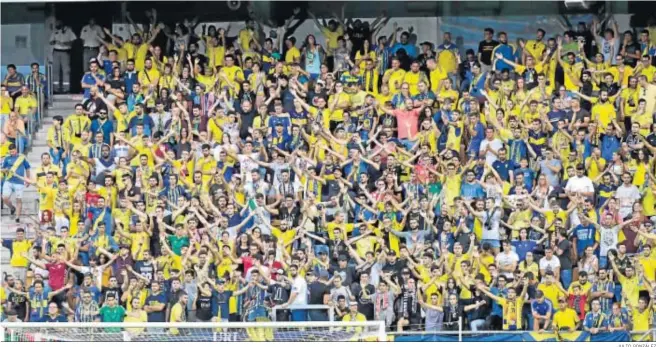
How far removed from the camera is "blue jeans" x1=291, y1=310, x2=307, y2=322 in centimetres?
2192

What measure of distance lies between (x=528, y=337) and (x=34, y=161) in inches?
277

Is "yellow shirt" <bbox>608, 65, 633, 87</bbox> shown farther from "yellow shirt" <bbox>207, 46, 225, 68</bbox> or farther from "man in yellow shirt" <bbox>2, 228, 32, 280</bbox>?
"man in yellow shirt" <bbox>2, 228, 32, 280</bbox>

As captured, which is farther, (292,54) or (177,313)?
(292,54)

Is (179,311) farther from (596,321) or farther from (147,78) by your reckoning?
(596,321)

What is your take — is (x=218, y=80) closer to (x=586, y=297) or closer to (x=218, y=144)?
(x=218, y=144)

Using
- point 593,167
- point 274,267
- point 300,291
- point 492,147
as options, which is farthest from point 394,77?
point 300,291

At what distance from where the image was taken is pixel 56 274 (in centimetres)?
2250

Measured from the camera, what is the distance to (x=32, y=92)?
81.4 feet

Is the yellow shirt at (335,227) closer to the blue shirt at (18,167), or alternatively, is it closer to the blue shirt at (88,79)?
the blue shirt at (88,79)

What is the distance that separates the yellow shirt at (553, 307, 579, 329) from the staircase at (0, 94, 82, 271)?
6702 millimetres

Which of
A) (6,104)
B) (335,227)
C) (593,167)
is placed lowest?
(335,227)

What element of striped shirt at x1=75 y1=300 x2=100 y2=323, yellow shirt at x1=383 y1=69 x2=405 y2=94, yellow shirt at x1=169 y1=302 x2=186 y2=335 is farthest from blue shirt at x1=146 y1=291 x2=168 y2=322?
yellow shirt at x1=383 y1=69 x2=405 y2=94

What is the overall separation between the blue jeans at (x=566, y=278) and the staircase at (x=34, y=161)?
6681 millimetres
